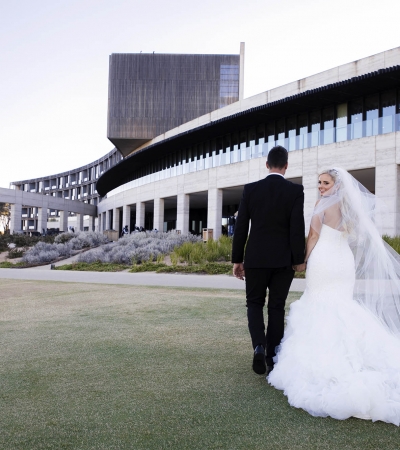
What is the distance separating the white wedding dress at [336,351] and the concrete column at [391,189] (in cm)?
2057

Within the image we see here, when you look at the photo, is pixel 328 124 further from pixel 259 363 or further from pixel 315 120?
pixel 259 363

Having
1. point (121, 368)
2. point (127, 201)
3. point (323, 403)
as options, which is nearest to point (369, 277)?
point (323, 403)

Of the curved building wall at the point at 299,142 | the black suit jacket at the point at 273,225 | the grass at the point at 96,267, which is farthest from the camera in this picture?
the curved building wall at the point at 299,142

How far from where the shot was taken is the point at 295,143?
29047 mm

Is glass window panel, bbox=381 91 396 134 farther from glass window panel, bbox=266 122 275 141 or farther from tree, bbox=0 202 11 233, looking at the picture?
tree, bbox=0 202 11 233

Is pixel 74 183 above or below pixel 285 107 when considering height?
above

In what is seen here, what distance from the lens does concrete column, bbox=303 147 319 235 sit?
2708 cm

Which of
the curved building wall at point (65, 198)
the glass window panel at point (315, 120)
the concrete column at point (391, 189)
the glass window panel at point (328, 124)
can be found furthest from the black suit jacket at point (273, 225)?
the curved building wall at point (65, 198)

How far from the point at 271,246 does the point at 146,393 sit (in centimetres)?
182

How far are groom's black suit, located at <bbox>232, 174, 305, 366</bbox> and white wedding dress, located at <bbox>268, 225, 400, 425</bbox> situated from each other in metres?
0.20

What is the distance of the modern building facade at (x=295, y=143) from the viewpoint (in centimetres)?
2403

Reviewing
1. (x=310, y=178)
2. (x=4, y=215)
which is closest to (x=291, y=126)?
(x=310, y=178)

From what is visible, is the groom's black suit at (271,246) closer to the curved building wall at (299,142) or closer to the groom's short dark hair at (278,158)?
the groom's short dark hair at (278,158)

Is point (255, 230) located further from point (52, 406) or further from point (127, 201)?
point (127, 201)
